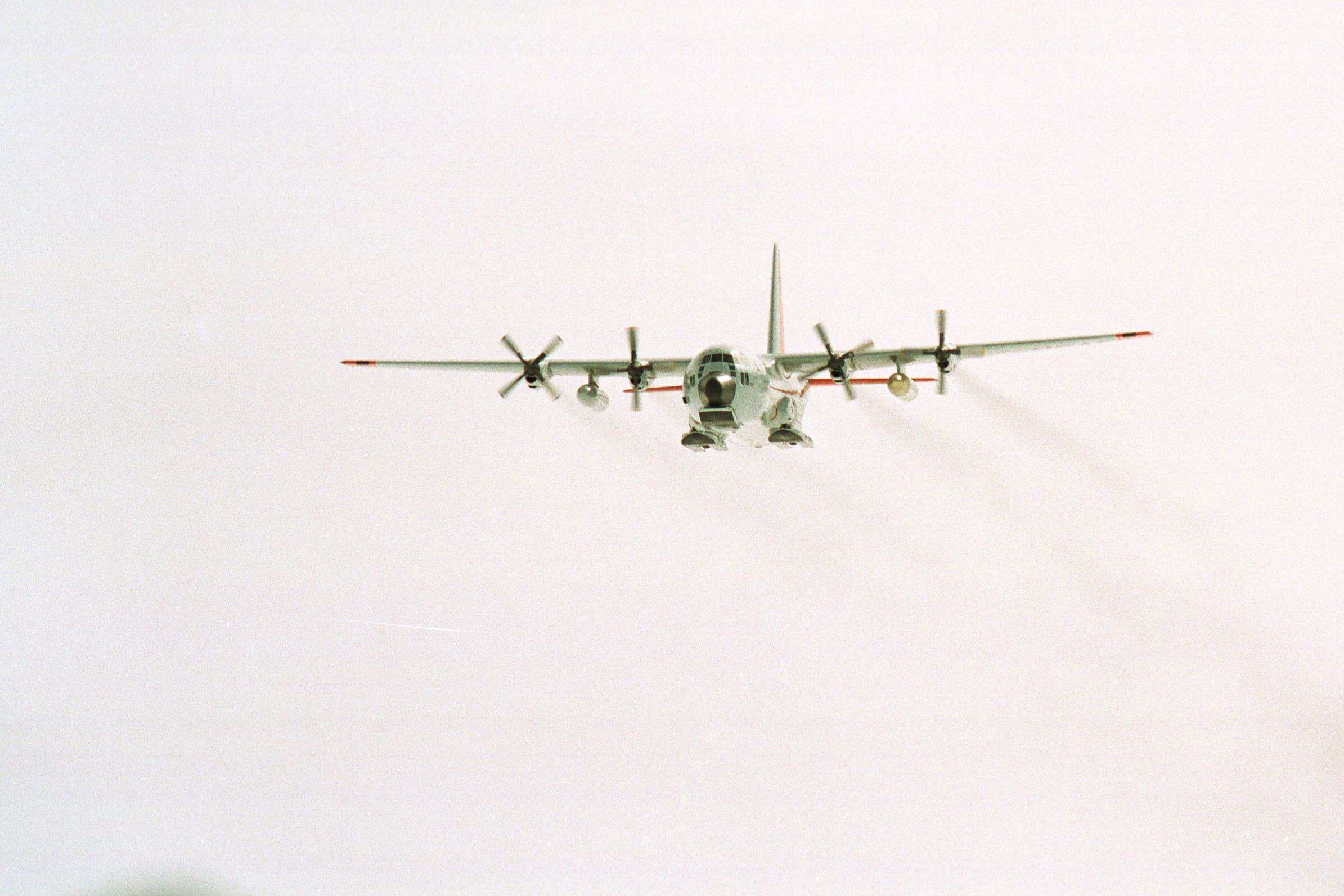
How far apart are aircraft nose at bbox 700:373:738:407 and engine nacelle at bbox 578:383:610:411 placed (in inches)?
→ 223

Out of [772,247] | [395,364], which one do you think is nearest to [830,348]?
[772,247]

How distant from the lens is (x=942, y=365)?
118 feet

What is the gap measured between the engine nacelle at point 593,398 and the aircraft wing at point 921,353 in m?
6.85

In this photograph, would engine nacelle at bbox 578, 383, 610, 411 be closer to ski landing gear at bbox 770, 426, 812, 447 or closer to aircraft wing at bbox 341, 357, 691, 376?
aircraft wing at bbox 341, 357, 691, 376

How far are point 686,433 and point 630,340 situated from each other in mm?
4427

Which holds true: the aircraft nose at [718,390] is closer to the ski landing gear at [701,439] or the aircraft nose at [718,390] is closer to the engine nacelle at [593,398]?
the ski landing gear at [701,439]

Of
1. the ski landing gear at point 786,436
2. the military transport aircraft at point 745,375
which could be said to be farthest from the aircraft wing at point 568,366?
the ski landing gear at point 786,436

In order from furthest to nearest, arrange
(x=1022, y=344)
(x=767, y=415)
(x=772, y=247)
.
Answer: (x=772, y=247) < (x=767, y=415) < (x=1022, y=344)

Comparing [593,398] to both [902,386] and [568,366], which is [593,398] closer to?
[568,366]

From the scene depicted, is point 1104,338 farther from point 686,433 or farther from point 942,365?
point 686,433

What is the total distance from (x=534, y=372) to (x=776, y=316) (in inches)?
513

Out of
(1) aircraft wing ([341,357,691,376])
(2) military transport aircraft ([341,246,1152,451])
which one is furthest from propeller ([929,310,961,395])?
(1) aircraft wing ([341,357,691,376])

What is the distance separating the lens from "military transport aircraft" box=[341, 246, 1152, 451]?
35.1 m

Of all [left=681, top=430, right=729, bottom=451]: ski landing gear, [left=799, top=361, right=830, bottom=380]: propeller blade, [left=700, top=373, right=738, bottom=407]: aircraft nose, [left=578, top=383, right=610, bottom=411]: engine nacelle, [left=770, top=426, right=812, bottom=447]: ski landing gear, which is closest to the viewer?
[left=700, top=373, right=738, bottom=407]: aircraft nose
